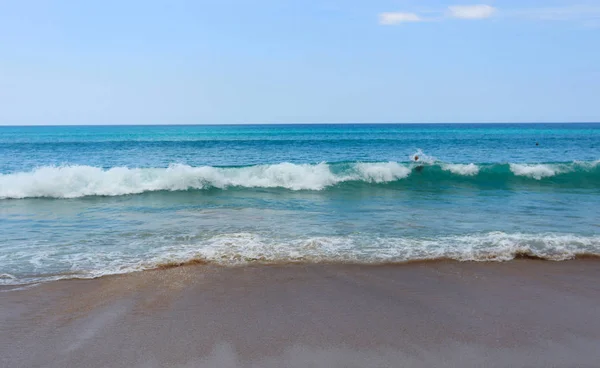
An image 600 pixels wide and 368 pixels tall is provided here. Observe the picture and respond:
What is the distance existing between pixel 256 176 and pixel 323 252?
33.1ft

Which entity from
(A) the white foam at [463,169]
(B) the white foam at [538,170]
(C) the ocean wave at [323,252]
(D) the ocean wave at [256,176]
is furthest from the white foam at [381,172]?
(C) the ocean wave at [323,252]

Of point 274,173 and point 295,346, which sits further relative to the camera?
point 274,173

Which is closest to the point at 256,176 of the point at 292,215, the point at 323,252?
the point at 292,215

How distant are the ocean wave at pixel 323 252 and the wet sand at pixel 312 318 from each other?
0.38 meters

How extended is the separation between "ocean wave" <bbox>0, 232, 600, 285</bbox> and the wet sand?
1.26ft

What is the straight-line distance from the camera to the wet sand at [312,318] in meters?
3.88

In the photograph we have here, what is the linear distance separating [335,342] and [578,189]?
1447cm

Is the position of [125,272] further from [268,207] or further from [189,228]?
[268,207]

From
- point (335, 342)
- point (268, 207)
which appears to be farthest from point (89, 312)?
point (268, 207)

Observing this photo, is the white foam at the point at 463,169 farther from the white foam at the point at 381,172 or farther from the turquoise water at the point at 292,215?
the white foam at the point at 381,172

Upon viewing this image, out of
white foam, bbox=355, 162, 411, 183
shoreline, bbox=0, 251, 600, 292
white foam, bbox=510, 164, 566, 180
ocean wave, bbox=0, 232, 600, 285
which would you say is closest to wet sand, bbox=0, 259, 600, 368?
shoreline, bbox=0, 251, 600, 292

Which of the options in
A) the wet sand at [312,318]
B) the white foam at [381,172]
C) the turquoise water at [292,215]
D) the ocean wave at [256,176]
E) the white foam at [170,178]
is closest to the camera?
the wet sand at [312,318]

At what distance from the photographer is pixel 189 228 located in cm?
884

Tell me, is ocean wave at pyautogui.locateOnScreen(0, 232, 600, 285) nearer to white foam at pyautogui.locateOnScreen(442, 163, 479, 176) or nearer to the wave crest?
the wave crest
